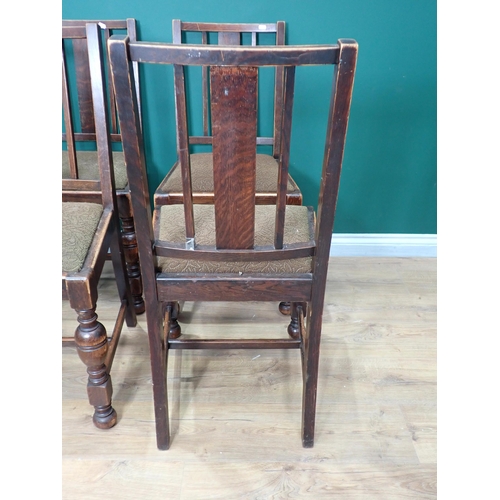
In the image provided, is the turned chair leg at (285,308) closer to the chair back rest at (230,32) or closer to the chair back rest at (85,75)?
the chair back rest at (230,32)

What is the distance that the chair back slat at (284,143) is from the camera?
0.72 metres

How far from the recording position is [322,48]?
69 centimetres

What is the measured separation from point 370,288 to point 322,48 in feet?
4.14

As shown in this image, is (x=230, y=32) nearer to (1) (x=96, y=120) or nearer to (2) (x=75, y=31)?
(2) (x=75, y=31)

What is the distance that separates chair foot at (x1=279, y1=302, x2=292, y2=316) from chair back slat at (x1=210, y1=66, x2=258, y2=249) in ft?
2.49

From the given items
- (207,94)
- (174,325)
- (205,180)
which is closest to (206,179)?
(205,180)

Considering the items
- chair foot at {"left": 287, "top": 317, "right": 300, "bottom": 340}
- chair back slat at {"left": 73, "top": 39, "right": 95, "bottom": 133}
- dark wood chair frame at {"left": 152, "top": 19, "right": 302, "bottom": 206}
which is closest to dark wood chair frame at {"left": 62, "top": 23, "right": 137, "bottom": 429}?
dark wood chair frame at {"left": 152, "top": 19, "right": 302, "bottom": 206}

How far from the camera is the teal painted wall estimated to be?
5.05 feet

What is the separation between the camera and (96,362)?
3.74ft

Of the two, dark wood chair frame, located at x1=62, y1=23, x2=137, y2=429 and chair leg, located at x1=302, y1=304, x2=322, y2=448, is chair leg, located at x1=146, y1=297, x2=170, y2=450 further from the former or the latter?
chair leg, located at x1=302, y1=304, x2=322, y2=448

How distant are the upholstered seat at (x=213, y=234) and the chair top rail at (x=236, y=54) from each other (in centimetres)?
41

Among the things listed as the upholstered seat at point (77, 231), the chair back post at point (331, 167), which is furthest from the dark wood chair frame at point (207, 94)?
the chair back post at point (331, 167)

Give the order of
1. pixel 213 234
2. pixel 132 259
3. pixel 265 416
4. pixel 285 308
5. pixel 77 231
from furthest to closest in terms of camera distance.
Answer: pixel 285 308, pixel 132 259, pixel 265 416, pixel 77 231, pixel 213 234

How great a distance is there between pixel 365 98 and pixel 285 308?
821 mm
